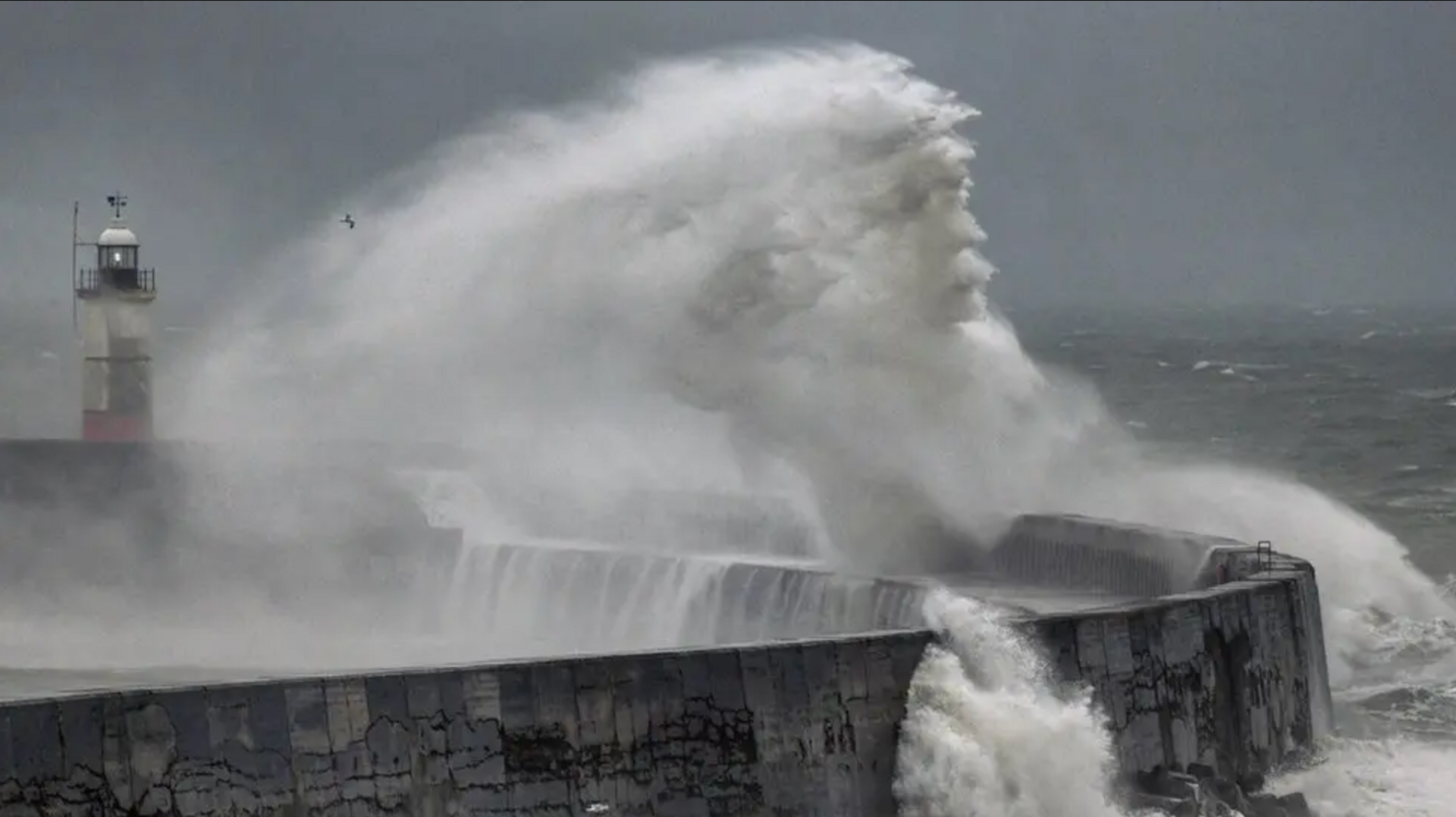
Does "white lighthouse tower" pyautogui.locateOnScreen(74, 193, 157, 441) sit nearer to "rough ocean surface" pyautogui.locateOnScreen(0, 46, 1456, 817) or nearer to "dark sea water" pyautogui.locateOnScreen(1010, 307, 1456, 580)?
"rough ocean surface" pyautogui.locateOnScreen(0, 46, 1456, 817)

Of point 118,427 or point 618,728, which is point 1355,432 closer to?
point 118,427

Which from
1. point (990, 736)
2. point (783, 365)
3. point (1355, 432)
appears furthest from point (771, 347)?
point (1355, 432)

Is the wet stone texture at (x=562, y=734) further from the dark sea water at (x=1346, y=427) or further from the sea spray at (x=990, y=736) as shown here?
the dark sea water at (x=1346, y=427)

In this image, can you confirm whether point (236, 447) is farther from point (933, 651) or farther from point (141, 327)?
point (933, 651)

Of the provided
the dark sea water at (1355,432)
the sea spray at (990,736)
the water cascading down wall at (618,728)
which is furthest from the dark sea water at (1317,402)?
Answer: the sea spray at (990,736)

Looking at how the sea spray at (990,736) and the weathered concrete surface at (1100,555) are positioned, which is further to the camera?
the weathered concrete surface at (1100,555)

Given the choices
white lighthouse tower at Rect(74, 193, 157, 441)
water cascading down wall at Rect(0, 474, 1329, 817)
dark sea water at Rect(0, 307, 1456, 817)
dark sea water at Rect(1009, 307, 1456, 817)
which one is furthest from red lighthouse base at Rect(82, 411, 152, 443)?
water cascading down wall at Rect(0, 474, 1329, 817)

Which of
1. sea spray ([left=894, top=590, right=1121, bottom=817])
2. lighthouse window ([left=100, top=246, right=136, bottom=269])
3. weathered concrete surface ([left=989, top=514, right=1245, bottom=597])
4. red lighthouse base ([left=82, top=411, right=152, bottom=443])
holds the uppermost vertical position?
lighthouse window ([left=100, top=246, right=136, bottom=269])
